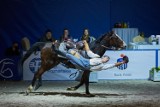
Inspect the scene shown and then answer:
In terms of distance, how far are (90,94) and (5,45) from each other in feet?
23.9

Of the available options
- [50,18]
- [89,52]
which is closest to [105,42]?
[89,52]

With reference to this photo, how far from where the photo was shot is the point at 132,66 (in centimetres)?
1825

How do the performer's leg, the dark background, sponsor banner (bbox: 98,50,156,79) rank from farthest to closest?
1. the dark background
2. sponsor banner (bbox: 98,50,156,79)
3. the performer's leg

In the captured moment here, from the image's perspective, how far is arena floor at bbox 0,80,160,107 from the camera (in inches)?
480

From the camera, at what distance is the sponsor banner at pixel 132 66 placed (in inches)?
715

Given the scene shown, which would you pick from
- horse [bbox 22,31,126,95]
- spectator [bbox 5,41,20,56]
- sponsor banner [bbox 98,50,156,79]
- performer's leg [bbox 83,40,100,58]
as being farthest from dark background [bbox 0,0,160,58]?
performer's leg [bbox 83,40,100,58]

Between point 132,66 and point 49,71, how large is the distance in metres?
3.38

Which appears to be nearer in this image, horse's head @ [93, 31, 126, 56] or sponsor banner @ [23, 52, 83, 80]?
horse's head @ [93, 31, 126, 56]

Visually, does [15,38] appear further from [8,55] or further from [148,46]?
[148,46]

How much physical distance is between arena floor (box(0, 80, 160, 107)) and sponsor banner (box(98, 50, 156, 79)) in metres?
0.40

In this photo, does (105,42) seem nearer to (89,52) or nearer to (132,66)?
(89,52)

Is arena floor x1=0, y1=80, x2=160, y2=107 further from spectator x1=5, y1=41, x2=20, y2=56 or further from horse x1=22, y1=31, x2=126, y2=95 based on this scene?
spectator x1=5, y1=41, x2=20, y2=56

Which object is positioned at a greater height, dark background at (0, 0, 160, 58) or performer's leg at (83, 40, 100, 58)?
dark background at (0, 0, 160, 58)

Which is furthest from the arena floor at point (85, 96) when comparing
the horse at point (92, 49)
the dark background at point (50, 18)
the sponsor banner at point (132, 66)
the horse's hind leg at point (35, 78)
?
the dark background at point (50, 18)
